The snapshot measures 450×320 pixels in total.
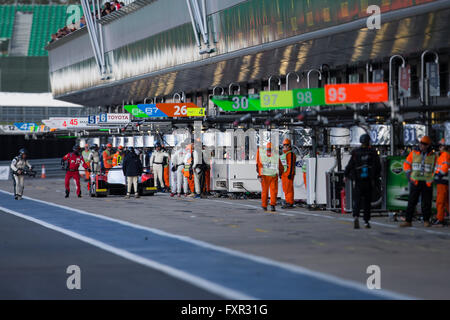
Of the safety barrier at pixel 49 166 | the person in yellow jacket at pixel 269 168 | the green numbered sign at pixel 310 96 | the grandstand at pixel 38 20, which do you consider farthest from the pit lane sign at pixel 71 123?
the grandstand at pixel 38 20

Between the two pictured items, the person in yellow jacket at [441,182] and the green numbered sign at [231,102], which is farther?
the green numbered sign at [231,102]

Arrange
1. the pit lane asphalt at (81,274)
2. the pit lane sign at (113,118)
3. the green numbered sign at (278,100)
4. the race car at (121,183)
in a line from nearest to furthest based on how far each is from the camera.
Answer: the pit lane asphalt at (81,274), the green numbered sign at (278,100), the race car at (121,183), the pit lane sign at (113,118)

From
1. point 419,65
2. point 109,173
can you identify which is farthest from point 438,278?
point 109,173

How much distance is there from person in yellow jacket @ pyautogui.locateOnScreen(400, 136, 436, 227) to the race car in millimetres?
15074

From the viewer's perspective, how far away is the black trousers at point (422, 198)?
716 inches

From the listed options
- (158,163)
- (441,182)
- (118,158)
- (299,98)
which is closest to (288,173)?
(299,98)

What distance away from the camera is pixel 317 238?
52.7ft

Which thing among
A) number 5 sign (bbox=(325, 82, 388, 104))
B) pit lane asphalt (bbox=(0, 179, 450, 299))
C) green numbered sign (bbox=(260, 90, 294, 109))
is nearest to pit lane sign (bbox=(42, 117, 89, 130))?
pit lane asphalt (bbox=(0, 179, 450, 299))

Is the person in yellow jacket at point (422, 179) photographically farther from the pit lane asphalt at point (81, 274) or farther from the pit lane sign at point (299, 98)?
the pit lane asphalt at point (81, 274)

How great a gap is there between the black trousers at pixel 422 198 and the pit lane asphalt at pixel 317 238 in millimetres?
500

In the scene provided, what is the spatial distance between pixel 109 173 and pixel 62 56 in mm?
33469

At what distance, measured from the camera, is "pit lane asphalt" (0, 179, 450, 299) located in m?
11.4

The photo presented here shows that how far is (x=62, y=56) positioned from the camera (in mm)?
63938

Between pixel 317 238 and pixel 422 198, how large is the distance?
3254mm
